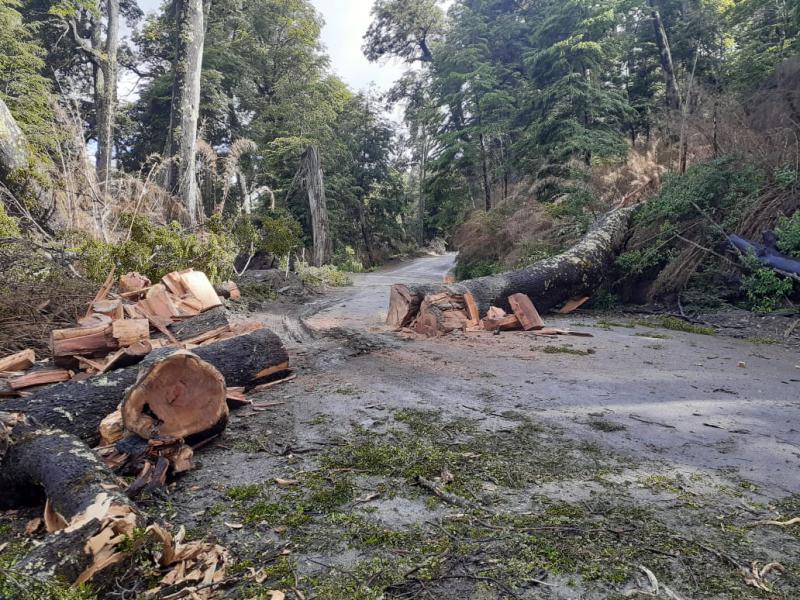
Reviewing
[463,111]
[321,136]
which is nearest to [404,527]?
[321,136]

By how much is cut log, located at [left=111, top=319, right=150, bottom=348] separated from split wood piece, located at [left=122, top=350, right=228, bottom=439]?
138cm

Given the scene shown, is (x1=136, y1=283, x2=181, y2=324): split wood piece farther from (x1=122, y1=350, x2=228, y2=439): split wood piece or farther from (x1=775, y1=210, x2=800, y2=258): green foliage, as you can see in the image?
(x1=775, y1=210, x2=800, y2=258): green foliage

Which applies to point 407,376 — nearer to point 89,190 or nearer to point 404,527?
point 404,527

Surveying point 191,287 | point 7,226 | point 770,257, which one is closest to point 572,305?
point 770,257

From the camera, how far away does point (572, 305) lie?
7.39 m

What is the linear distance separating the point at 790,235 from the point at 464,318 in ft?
15.1

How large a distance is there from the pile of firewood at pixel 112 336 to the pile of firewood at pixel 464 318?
2373mm

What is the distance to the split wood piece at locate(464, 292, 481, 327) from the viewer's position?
5.86 metres

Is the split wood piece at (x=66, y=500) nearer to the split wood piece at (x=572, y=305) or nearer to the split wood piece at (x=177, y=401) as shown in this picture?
the split wood piece at (x=177, y=401)

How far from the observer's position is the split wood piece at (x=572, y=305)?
289 inches

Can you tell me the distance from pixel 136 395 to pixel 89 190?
7.22 metres

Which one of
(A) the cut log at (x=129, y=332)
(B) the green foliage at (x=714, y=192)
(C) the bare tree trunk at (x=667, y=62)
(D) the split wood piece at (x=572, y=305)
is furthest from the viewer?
(C) the bare tree trunk at (x=667, y=62)

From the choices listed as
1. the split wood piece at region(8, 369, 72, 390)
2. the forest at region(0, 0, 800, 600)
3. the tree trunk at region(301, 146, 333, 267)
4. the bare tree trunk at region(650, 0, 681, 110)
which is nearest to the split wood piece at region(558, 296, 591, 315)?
the forest at region(0, 0, 800, 600)

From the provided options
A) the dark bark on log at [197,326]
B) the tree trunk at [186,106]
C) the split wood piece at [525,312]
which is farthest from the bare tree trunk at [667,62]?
the dark bark on log at [197,326]
